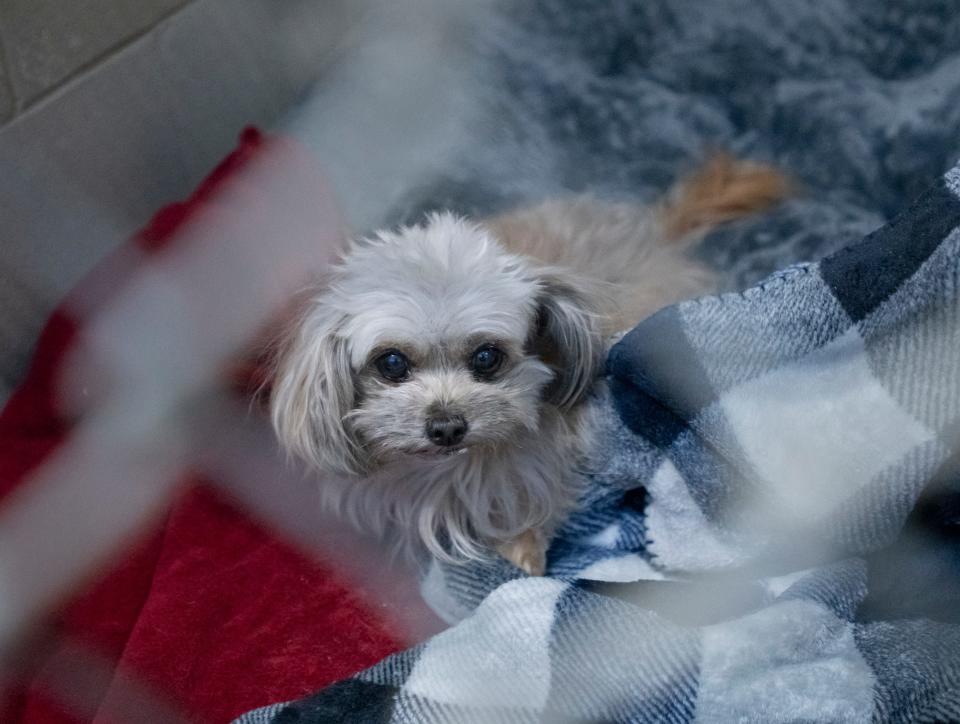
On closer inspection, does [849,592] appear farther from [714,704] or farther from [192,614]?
[192,614]

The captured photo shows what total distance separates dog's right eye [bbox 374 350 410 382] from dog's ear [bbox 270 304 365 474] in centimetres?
3

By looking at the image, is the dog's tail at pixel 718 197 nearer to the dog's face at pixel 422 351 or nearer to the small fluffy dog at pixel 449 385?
the small fluffy dog at pixel 449 385

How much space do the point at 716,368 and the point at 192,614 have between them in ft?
2.04

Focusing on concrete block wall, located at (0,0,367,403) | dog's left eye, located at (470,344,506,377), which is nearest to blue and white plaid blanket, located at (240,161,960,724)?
dog's left eye, located at (470,344,506,377)

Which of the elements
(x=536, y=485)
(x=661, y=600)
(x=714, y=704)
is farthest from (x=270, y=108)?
(x=714, y=704)

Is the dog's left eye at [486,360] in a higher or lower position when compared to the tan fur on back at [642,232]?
higher

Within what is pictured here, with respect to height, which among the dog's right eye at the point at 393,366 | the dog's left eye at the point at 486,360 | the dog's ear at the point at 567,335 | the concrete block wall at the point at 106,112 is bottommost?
the dog's ear at the point at 567,335

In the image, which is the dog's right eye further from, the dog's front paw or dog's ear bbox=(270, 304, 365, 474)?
the dog's front paw

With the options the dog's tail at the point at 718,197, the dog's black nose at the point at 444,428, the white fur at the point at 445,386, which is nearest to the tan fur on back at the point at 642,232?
the dog's tail at the point at 718,197

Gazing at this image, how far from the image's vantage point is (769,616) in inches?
36.2

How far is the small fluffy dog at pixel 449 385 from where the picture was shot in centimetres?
106

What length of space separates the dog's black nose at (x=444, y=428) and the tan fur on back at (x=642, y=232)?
26cm

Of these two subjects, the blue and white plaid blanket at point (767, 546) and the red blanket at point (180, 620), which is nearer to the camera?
the blue and white plaid blanket at point (767, 546)

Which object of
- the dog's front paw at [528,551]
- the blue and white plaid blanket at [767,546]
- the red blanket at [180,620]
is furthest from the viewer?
the dog's front paw at [528,551]
